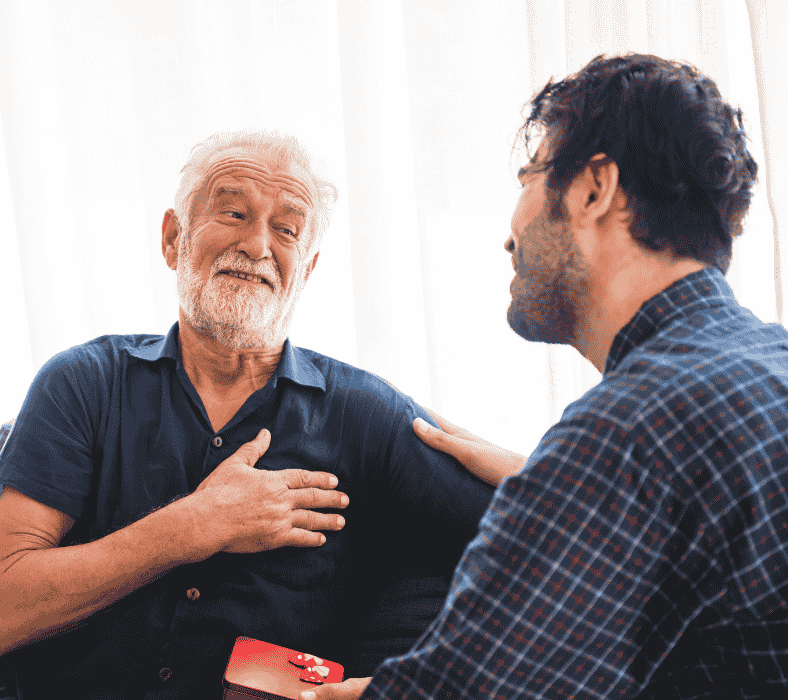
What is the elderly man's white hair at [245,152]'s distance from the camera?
4.63 feet

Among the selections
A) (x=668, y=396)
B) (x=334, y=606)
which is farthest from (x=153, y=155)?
(x=668, y=396)

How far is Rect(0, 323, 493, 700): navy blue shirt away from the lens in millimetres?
1146

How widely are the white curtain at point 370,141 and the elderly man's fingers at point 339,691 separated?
2.83 feet

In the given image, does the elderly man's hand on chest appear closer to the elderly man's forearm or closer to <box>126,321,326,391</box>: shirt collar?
the elderly man's forearm

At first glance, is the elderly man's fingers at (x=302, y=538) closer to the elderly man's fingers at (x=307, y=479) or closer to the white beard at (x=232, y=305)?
the elderly man's fingers at (x=307, y=479)

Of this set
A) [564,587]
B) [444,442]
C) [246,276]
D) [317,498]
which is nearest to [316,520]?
[317,498]

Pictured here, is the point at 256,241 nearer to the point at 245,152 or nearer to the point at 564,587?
the point at 245,152

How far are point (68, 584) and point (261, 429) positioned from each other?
0.41 metres

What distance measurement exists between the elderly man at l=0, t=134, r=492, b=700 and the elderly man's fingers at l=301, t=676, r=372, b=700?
24cm

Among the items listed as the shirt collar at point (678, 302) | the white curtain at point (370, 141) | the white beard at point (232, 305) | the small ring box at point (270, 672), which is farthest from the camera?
the white curtain at point (370, 141)

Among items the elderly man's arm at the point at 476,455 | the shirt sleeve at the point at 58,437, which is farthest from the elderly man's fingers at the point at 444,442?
the shirt sleeve at the point at 58,437

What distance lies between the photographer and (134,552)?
1.09 m

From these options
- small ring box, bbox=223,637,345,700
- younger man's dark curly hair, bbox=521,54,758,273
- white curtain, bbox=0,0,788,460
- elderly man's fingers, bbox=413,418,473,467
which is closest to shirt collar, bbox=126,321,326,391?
elderly man's fingers, bbox=413,418,473,467

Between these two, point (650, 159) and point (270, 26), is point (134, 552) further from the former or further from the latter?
point (270, 26)
